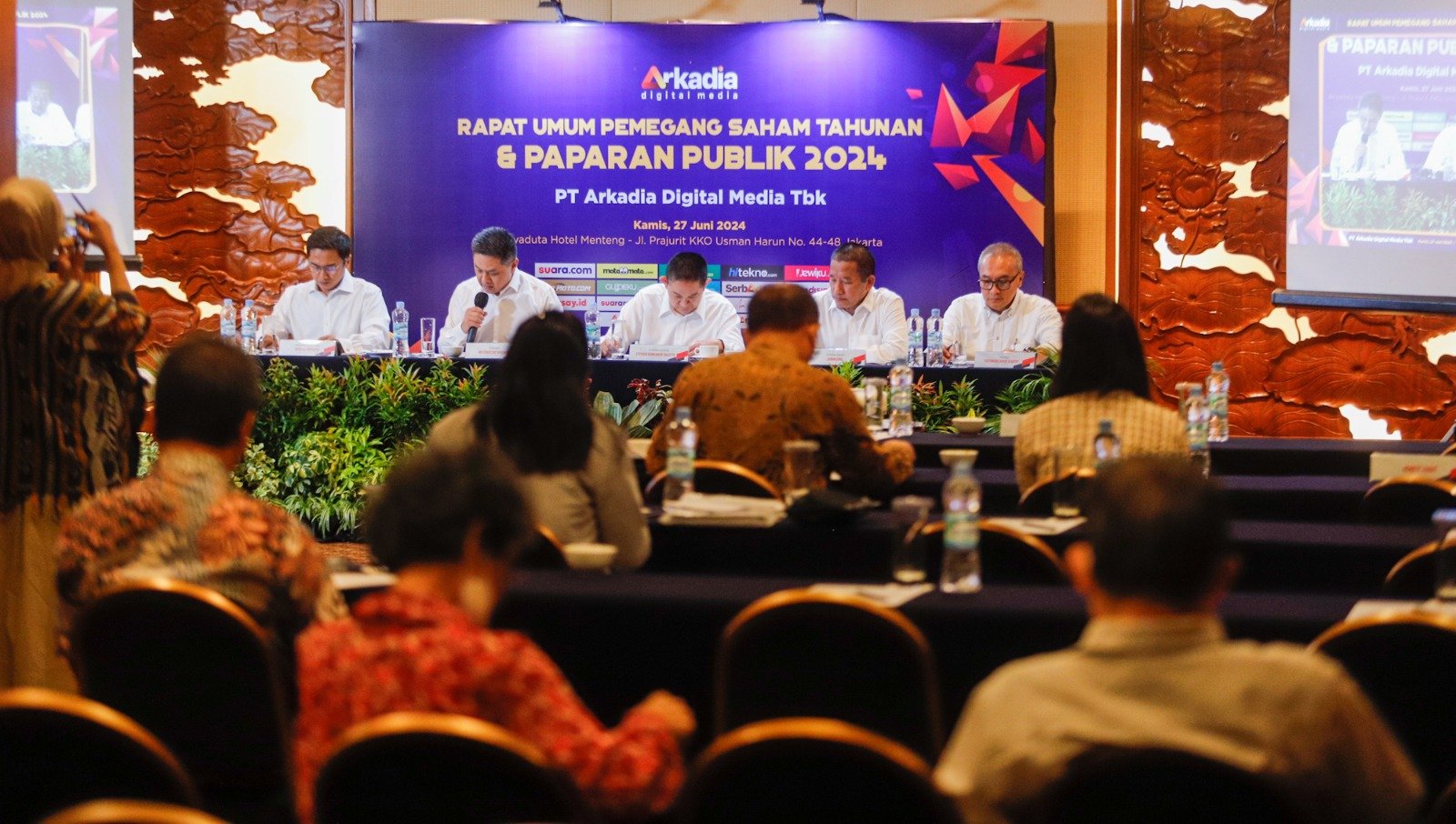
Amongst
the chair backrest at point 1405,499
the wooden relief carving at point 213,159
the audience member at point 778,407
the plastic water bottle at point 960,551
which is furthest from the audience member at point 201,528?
the wooden relief carving at point 213,159

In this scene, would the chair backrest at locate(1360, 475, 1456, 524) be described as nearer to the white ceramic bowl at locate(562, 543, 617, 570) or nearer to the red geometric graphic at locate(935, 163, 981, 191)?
the white ceramic bowl at locate(562, 543, 617, 570)

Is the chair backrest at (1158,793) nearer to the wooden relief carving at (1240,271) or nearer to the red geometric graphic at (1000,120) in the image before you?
the wooden relief carving at (1240,271)

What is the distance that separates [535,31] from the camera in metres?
8.64

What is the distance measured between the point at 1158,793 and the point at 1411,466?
3.35 metres

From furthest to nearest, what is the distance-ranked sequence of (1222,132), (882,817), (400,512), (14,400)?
(1222,132) < (14,400) < (400,512) < (882,817)

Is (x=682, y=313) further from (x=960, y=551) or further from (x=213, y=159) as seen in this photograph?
(x=960, y=551)

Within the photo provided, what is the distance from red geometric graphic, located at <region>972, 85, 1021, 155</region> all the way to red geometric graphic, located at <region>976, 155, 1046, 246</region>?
0.25ft

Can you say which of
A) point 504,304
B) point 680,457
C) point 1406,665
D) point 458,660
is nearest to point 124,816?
point 458,660

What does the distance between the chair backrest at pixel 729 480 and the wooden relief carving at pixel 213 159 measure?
214 inches

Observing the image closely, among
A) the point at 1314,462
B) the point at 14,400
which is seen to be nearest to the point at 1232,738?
the point at 14,400

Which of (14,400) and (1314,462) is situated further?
(1314,462)

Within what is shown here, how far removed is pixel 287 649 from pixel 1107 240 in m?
6.55

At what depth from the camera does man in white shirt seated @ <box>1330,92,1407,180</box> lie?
7246 millimetres

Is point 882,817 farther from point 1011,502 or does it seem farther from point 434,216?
point 434,216
